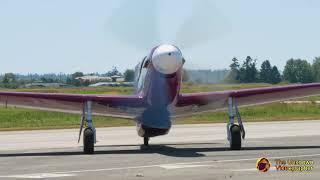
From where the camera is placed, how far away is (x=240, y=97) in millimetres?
24766

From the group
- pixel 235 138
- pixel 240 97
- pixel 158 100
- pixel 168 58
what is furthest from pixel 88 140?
pixel 240 97

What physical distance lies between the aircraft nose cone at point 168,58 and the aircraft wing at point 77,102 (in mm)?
2581

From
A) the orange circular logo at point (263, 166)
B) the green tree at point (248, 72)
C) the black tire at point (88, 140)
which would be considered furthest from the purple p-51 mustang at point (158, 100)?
the green tree at point (248, 72)

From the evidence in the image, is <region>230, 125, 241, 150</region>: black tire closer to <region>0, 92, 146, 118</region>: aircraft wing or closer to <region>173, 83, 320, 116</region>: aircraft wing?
<region>173, 83, 320, 116</region>: aircraft wing

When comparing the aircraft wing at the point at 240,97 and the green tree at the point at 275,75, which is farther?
the green tree at the point at 275,75

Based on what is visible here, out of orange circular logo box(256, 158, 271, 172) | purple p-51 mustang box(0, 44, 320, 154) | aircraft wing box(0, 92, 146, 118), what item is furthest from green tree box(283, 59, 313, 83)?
orange circular logo box(256, 158, 271, 172)

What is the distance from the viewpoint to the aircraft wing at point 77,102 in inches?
929

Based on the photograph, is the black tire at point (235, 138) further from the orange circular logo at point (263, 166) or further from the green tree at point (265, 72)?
the green tree at point (265, 72)

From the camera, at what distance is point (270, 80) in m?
179

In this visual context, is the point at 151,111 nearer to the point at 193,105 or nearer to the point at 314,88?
the point at 193,105

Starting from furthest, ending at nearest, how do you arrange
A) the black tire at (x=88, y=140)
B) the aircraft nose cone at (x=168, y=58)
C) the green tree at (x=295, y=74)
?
the green tree at (x=295, y=74), the black tire at (x=88, y=140), the aircraft nose cone at (x=168, y=58)

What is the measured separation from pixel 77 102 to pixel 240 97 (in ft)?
19.6

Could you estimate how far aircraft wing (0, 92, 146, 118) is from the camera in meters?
23.6

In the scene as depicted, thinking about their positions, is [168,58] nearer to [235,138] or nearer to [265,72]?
[235,138]
